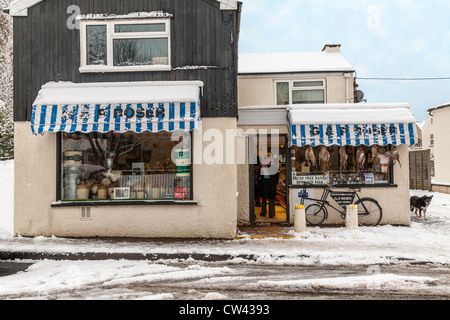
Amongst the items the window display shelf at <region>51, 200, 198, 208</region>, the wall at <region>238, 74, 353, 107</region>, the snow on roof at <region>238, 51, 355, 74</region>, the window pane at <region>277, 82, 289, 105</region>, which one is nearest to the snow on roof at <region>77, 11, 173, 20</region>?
the window display shelf at <region>51, 200, 198, 208</region>

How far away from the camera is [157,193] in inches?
330

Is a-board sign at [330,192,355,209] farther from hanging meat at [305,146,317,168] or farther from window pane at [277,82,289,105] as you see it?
window pane at [277,82,289,105]

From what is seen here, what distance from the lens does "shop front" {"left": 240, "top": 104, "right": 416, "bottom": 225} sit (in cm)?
953

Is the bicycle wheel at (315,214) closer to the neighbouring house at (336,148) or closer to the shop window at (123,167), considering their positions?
the neighbouring house at (336,148)

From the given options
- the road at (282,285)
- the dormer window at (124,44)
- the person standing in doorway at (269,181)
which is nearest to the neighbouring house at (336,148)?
the person standing in doorway at (269,181)

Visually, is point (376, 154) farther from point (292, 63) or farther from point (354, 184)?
point (292, 63)

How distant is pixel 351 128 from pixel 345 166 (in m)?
1.29

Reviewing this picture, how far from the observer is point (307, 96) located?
600 inches

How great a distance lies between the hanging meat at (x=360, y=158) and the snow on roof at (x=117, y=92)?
541cm

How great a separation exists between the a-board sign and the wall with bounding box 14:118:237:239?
352 centimetres

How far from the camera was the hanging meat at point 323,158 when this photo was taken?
992 cm

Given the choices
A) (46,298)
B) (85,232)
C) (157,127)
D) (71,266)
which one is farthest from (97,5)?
(46,298)

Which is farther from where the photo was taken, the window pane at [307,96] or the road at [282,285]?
the window pane at [307,96]

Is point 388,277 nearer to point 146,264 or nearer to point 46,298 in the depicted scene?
point 146,264
